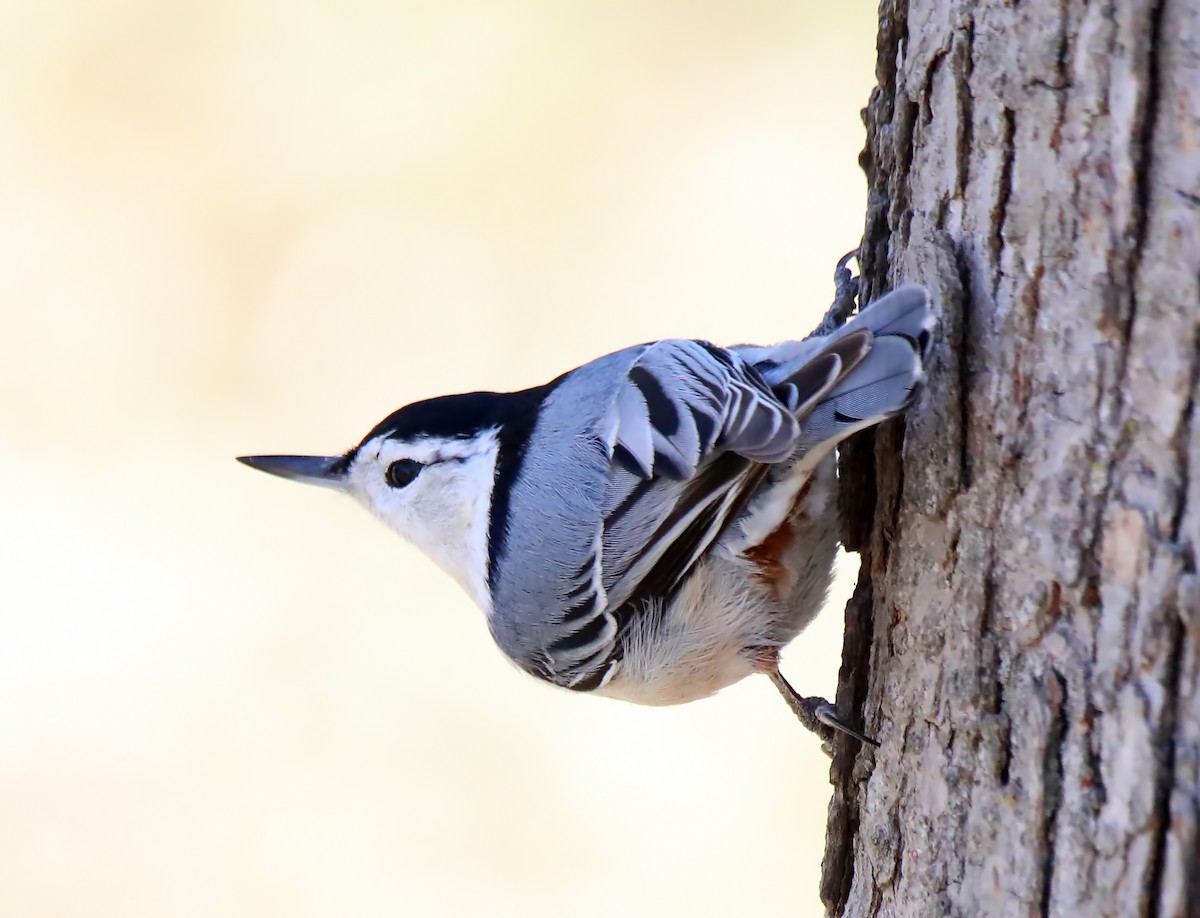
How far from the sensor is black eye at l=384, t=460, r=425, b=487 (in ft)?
7.53

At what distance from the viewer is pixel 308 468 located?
2.47 metres

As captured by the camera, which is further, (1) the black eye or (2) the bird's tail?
(1) the black eye

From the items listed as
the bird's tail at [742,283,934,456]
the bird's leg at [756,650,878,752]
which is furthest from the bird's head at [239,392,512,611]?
the bird's tail at [742,283,934,456]

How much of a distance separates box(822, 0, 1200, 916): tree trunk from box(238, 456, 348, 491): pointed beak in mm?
1106

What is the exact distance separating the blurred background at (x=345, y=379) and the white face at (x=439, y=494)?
149 cm

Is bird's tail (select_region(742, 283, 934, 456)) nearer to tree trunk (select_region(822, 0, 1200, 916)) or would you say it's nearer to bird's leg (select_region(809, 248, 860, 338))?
tree trunk (select_region(822, 0, 1200, 916))

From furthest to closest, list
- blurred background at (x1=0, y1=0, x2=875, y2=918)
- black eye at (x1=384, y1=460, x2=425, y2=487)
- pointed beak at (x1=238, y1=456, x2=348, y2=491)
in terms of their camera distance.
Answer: blurred background at (x1=0, y1=0, x2=875, y2=918), pointed beak at (x1=238, y1=456, x2=348, y2=491), black eye at (x1=384, y1=460, x2=425, y2=487)

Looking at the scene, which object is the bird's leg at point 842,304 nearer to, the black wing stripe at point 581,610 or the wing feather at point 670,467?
the wing feather at point 670,467

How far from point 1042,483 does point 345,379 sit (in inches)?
128

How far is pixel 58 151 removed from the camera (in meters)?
4.57

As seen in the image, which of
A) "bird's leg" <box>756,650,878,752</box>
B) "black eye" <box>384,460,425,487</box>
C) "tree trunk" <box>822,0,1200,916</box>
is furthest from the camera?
"black eye" <box>384,460,425,487</box>

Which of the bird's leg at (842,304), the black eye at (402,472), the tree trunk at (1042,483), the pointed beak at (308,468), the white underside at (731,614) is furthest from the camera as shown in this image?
the pointed beak at (308,468)

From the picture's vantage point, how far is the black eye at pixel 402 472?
2296 millimetres

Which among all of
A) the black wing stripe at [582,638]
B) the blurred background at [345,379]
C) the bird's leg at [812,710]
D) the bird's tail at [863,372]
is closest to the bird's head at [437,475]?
the black wing stripe at [582,638]
